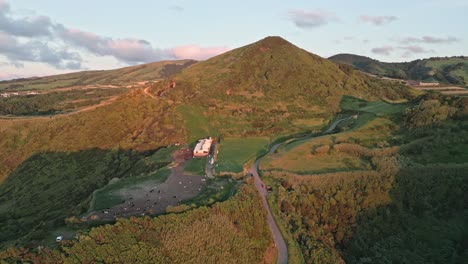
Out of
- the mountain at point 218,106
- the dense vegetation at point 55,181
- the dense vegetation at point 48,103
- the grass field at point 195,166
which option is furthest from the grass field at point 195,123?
the dense vegetation at point 48,103

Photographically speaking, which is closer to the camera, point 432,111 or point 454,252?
point 454,252

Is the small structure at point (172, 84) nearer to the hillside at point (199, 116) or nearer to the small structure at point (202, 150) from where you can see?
the hillside at point (199, 116)

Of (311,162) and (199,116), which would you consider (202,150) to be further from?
(199,116)

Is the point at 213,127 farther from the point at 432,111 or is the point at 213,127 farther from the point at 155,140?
the point at 432,111

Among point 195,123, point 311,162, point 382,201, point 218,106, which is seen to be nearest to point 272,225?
point 382,201

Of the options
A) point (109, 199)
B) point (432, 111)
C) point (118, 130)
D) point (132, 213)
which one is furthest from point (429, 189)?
point (118, 130)

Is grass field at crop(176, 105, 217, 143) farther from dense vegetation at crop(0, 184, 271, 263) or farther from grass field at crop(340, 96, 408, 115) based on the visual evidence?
dense vegetation at crop(0, 184, 271, 263)
